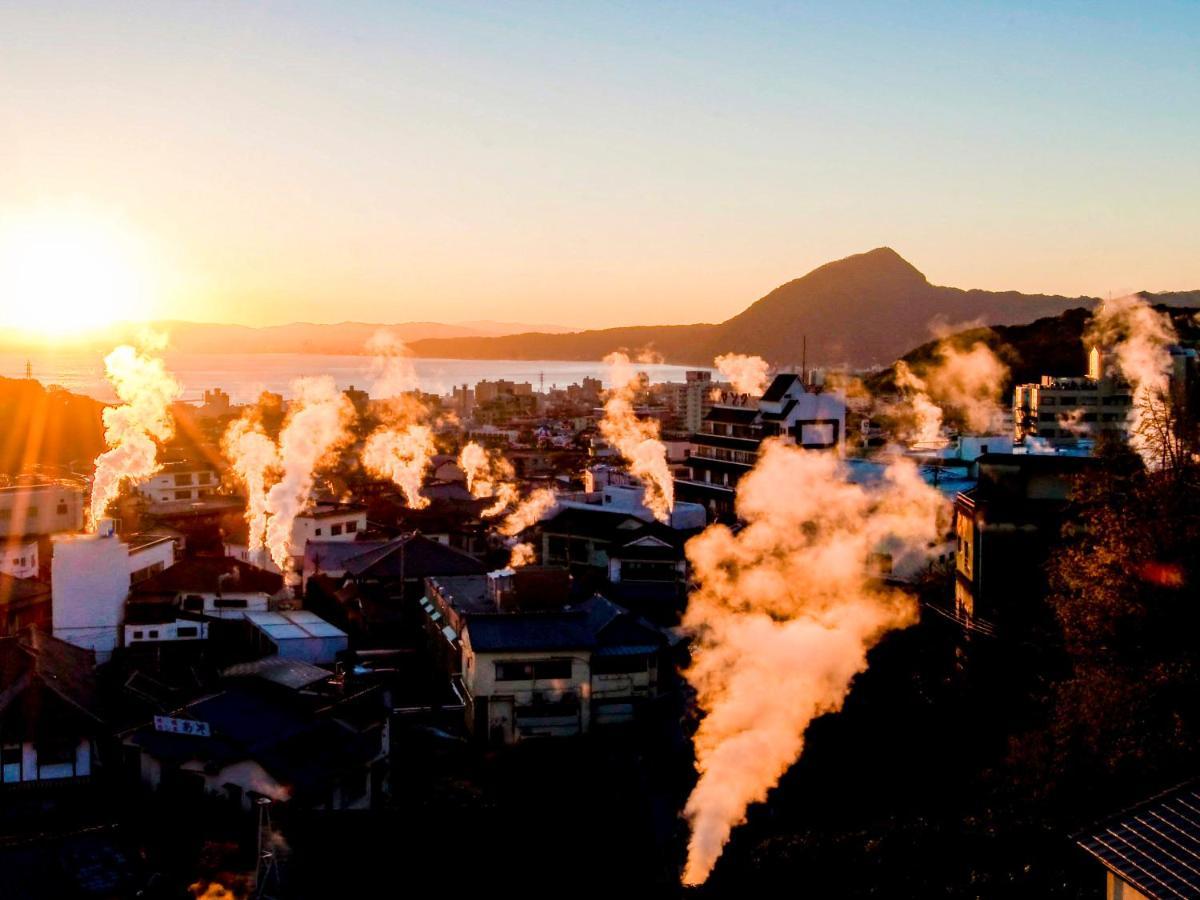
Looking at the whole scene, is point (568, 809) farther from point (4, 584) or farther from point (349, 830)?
point (4, 584)

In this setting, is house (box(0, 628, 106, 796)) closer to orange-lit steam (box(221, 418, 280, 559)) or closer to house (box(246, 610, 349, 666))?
house (box(246, 610, 349, 666))

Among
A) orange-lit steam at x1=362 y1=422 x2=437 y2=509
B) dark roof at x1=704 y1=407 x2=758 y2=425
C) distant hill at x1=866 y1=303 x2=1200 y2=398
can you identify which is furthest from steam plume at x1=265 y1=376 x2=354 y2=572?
distant hill at x1=866 y1=303 x2=1200 y2=398

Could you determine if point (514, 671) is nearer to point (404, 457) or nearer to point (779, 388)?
point (779, 388)

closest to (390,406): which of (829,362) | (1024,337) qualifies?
(1024,337)

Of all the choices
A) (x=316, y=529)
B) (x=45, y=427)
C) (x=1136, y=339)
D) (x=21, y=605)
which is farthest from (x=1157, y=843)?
(x=45, y=427)

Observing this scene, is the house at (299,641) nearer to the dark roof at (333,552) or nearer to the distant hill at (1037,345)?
the dark roof at (333,552)

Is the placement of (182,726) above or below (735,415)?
below

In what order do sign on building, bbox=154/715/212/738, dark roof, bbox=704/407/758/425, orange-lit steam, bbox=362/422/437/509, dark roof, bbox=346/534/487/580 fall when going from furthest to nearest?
orange-lit steam, bbox=362/422/437/509, dark roof, bbox=704/407/758/425, dark roof, bbox=346/534/487/580, sign on building, bbox=154/715/212/738

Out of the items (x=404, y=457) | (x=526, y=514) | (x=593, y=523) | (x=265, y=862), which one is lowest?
(x=265, y=862)
